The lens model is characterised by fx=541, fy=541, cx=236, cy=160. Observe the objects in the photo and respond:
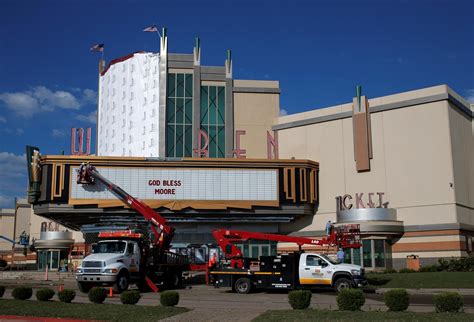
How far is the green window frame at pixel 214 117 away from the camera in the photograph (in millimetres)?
61562

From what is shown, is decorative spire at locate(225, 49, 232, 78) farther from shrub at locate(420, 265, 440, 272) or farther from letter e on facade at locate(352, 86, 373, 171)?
shrub at locate(420, 265, 440, 272)

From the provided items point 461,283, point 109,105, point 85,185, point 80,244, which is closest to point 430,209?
point 461,283

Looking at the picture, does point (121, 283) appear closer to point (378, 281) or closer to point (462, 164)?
point (378, 281)

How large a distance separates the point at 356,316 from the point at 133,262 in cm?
1775

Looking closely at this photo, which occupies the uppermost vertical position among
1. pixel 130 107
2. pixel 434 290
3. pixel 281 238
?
pixel 130 107

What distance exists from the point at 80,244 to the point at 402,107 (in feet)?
149

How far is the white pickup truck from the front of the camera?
2831cm

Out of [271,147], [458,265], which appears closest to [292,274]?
[458,265]

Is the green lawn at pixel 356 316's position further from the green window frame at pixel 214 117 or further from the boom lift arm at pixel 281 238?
the green window frame at pixel 214 117

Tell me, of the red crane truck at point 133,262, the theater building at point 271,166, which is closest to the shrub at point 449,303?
the red crane truck at point 133,262

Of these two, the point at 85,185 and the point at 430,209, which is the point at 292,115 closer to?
the point at 430,209

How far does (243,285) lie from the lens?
29.6m

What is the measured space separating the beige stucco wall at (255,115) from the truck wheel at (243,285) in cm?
3208

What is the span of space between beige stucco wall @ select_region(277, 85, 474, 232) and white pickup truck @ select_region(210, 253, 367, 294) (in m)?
22.4
